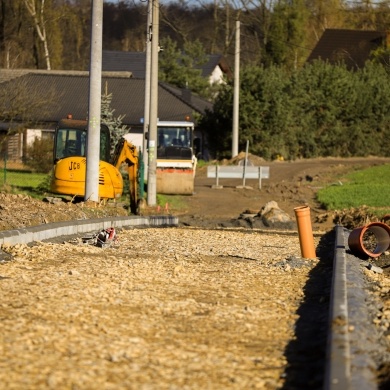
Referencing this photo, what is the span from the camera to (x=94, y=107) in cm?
2525

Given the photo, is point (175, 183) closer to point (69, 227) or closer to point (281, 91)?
point (69, 227)

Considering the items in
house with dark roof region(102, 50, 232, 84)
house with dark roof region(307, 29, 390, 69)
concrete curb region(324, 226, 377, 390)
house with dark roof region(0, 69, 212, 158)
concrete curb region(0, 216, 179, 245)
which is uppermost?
house with dark roof region(307, 29, 390, 69)

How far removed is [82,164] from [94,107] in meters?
4.51

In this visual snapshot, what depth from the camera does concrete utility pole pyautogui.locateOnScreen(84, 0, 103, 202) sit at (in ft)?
82.3

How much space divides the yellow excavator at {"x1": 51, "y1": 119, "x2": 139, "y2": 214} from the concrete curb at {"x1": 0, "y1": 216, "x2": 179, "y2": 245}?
10.4 feet

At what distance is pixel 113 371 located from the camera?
7.03m

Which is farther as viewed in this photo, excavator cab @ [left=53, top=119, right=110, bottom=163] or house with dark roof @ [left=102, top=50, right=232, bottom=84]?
house with dark roof @ [left=102, top=50, right=232, bottom=84]

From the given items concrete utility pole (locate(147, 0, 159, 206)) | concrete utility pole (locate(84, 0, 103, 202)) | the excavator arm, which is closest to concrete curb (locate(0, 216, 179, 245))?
concrete utility pole (locate(84, 0, 103, 202))

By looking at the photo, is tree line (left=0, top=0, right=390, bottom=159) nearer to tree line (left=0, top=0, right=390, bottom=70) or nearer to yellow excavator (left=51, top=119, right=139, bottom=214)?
tree line (left=0, top=0, right=390, bottom=70)

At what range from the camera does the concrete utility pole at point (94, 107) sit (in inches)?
987

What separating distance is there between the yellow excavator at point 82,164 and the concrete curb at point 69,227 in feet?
10.4

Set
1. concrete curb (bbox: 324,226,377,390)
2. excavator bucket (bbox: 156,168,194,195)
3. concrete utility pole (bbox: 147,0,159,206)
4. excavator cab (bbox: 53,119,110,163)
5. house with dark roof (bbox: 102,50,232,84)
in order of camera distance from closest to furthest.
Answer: concrete curb (bbox: 324,226,377,390) < excavator cab (bbox: 53,119,110,163) < concrete utility pole (bbox: 147,0,159,206) < excavator bucket (bbox: 156,168,194,195) < house with dark roof (bbox: 102,50,232,84)

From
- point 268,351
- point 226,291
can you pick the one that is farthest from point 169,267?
point 268,351

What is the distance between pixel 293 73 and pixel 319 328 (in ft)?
200
